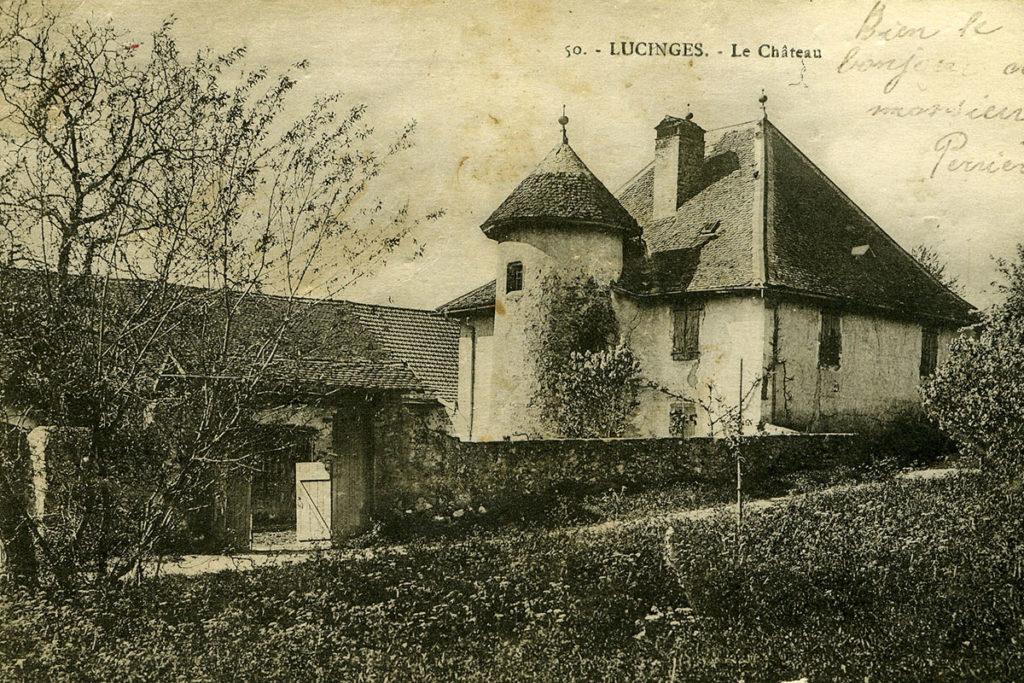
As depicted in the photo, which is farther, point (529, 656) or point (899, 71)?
point (899, 71)

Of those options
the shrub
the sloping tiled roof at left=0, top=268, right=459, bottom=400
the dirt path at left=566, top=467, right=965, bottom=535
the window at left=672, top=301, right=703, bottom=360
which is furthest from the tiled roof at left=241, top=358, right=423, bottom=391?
the window at left=672, top=301, right=703, bottom=360

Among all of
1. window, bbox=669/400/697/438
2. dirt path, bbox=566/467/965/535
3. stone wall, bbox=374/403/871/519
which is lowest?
dirt path, bbox=566/467/965/535

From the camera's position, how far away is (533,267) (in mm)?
9578

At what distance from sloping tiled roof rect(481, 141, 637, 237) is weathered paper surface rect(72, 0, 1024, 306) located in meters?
0.38

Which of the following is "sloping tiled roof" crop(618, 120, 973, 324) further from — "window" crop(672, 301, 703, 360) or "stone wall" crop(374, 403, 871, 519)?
"stone wall" crop(374, 403, 871, 519)

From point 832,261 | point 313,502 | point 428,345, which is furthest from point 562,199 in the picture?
point 428,345

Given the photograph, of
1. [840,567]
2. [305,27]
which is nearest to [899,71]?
[840,567]

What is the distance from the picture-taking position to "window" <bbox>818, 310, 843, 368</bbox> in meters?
10.3

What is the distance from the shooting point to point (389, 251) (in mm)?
5133

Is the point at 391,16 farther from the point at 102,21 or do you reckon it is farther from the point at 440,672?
the point at 440,672

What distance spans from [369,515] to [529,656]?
2811 mm

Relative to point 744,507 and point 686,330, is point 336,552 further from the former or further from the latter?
point 686,330

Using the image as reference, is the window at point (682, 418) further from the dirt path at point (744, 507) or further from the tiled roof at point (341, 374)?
the tiled roof at point (341, 374)

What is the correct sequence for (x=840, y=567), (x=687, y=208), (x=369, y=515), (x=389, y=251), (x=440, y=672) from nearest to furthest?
1. (x=440, y=672)
2. (x=389, y=251)
3. (x=840, y=567)
4. (x=369, y=515)
5. (x=687, y=208)
